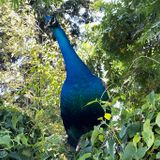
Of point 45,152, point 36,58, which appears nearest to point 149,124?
point 45,152

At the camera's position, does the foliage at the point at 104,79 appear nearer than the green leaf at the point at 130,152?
No

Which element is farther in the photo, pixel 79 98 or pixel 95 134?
pixel 79 98

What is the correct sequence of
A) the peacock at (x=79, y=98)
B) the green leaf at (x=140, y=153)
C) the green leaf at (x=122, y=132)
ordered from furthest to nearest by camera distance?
the peacock at (x=79, y=98), the green leaf at (x=122, y=132), the green leaf at (x=140, y=153)

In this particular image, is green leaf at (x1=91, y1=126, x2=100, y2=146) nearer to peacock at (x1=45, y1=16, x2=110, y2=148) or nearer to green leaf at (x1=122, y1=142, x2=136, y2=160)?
green leaf at (x1=122, y1=142, x2=136, y2=160)

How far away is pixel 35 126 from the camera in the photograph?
58.4 inches

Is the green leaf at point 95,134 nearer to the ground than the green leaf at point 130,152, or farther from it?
farther from it

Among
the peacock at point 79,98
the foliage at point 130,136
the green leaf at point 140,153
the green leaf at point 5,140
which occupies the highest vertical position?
the peacock at point 79,98

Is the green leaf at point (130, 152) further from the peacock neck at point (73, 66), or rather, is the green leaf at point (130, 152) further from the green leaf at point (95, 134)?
the peacock neck at point (73, 66)

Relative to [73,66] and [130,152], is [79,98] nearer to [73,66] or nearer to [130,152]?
[73,66]

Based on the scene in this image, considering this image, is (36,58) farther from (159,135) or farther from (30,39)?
(159,135)

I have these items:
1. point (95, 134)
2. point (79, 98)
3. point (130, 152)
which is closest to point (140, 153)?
point (130, 152)

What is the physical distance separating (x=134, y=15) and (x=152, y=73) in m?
0.49

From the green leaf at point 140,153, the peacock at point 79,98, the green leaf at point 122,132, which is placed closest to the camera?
the green leaf at point 140,153

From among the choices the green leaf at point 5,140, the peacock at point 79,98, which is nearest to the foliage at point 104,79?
the green leaf at point 5,140
